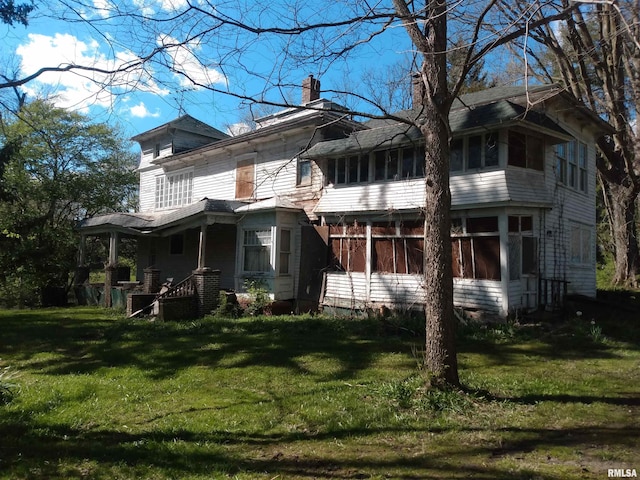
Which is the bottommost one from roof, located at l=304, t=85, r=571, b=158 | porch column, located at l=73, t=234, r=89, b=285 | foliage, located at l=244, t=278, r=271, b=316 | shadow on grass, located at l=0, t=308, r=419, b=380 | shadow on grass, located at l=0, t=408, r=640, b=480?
shadow on grass, located at l=0, t=408, r=640, b=480

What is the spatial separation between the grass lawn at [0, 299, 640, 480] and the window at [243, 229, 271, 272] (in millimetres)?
5376

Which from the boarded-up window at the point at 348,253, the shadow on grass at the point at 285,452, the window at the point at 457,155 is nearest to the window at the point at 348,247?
the boarded-up window at the point at 348,253

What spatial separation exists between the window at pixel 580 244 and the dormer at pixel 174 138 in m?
17.4

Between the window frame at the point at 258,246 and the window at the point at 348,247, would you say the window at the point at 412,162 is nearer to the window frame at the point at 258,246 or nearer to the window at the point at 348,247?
the window at the point at 348,247

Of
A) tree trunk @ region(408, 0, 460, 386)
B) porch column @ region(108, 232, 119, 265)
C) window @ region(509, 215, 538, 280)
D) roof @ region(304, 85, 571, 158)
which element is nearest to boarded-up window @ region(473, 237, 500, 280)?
window @ region(509, 215, 538, 280)

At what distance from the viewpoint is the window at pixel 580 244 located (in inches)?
585

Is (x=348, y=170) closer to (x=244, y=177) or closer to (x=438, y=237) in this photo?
(x=244, y=177)

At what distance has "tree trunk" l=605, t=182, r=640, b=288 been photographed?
792 inches

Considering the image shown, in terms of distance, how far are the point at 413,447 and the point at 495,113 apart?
9.40m

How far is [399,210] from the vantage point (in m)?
13.7

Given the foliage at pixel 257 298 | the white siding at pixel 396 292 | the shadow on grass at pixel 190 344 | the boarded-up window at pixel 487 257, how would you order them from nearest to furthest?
the shadow on grass at pixel 190 344 → the boarded-up window at pixel 487 257 → the white siding at pixel 396 292 → the foliage at pixel 257 298

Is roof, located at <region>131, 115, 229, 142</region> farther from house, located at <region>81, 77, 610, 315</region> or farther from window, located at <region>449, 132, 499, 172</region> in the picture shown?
window, located at <region>449, 132, 499, 172</region>

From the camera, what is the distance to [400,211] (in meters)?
13.7

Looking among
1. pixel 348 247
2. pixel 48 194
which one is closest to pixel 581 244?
pixel 348 247
